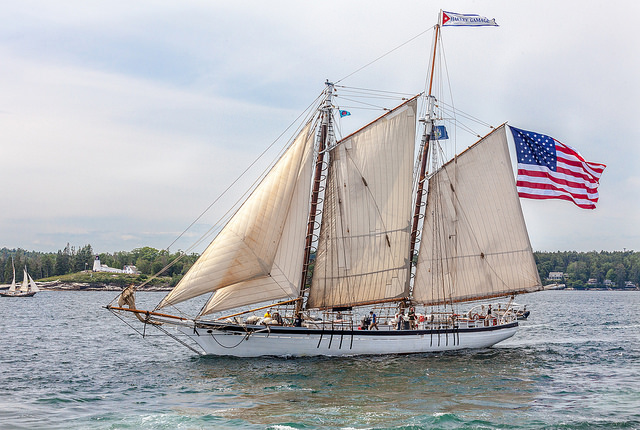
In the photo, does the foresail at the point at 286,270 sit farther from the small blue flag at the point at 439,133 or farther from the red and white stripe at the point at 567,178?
the red and white stripe at the point at 567,178

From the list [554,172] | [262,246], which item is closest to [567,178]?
[554,172]

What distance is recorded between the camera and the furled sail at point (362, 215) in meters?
40.3

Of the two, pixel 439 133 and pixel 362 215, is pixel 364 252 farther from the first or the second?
pixel 439 133

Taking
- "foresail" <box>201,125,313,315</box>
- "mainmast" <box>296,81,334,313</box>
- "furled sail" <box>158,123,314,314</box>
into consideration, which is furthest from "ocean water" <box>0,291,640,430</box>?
"mainmast" <box>296,81,334,313</box>

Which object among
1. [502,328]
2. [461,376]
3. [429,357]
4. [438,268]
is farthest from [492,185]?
[461,376]

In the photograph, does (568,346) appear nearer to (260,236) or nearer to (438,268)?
(438,268)

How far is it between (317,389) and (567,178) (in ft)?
82.0

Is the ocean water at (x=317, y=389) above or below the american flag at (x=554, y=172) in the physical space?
below

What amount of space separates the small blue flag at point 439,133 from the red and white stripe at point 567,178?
5747 mm

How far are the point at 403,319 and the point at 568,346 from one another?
15400 millimetres

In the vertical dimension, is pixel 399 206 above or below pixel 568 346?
above

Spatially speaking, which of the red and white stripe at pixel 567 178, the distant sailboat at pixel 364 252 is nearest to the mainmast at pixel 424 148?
the distant sailboat at pixel 364 252

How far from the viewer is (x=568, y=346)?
1870 inches

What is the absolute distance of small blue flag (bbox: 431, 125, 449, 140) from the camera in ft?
148
